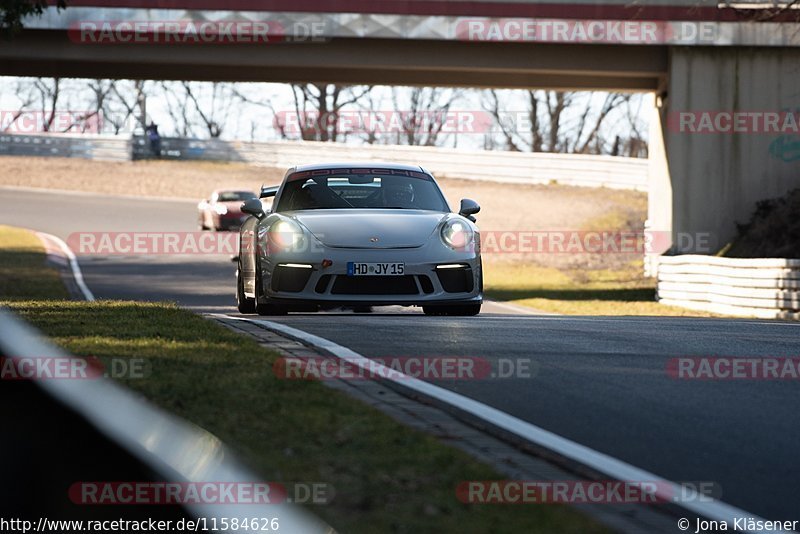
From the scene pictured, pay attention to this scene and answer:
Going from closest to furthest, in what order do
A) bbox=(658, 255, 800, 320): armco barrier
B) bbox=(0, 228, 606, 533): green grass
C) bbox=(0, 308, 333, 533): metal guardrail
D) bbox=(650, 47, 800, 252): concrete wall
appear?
1. bbox=(0, 308, 333, 533): metal guardrail
2. bbox=(0, 228, 606, 533): green grass
3. bbox=(658, 255, 800, 320): armco barrier
4. bbox=(650, 47, 800, 252): concrete wall

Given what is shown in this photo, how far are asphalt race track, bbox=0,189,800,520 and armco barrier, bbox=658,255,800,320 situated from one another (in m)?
7.49

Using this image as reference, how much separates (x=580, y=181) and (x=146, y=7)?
26.7 meters

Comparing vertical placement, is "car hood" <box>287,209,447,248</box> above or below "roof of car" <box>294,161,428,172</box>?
below

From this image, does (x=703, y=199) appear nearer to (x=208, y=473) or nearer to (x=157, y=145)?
(x=208, y=473)

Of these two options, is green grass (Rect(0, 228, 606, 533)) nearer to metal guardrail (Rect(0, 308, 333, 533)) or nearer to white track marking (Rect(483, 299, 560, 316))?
metal guardrail (Rect(0, 308, 333, 533))


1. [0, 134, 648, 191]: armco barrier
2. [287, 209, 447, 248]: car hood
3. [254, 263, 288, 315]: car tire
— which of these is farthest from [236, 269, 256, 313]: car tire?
[0, 134, 648, 191]: armco barrier

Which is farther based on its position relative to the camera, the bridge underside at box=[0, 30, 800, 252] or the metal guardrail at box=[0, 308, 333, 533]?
the bridge underside at box=[0, 30, 800, 252]

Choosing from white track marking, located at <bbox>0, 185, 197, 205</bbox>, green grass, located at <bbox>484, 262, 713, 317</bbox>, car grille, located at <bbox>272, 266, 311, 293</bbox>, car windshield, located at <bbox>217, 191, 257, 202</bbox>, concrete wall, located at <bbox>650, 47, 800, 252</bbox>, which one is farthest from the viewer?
white track marking, located at <bbox>0, 185, 197, 205</bbox>

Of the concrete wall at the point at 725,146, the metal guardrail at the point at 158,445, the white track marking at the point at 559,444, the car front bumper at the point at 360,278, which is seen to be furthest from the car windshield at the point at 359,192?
the concrete wall at the point at 725,146

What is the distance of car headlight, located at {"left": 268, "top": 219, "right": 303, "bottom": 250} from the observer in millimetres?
11336

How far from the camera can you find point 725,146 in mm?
27047

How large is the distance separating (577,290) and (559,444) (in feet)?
→ 77.6

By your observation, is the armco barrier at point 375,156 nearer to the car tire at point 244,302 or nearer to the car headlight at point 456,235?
the car tire at point 244,302

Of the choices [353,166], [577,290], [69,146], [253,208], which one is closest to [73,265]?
[577,290]
